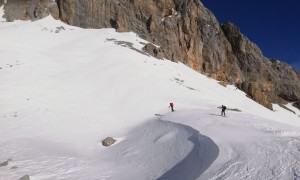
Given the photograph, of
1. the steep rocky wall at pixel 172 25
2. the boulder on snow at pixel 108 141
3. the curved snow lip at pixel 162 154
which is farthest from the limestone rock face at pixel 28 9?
the boulder on snow at pixel 108 141

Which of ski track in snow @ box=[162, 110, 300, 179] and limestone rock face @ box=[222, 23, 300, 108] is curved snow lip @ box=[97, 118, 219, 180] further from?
limestone rock face @ box=[222, 23, 300, 108]

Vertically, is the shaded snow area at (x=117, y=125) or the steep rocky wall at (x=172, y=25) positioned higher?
the steep rocky wall at (x=172, y=25)

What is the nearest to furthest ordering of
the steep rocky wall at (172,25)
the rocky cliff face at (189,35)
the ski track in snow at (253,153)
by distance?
the ski track in snow at (253,153) → the rocky cliff face at (189,35) → the steep rocky wall at (172,25)

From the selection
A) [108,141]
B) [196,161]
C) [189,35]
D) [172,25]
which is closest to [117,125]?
[108,141]

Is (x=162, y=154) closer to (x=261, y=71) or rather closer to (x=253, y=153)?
(x=253, y=153)

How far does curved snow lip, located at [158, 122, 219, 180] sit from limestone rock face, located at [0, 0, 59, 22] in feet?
173

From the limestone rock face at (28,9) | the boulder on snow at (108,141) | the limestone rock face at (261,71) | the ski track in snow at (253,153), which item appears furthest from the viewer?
the limestone rock face at (261,71)

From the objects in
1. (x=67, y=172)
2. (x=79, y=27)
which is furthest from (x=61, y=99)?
(x=79, y=27)

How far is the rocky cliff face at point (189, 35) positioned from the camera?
210 feet

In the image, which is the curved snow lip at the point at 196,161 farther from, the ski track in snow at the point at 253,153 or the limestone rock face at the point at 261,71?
the limestone rock face at the point at 261,71

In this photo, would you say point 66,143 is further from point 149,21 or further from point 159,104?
point 149,21

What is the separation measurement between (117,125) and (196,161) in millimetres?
13484

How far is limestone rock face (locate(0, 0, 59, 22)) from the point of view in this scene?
6100 centimetres

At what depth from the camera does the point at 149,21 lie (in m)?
68.6
